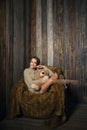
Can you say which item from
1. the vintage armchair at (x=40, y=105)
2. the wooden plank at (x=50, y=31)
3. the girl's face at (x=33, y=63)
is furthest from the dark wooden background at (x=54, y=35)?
the vintage armchair at (x=40, y=105)

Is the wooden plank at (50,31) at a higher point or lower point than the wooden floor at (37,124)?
higher

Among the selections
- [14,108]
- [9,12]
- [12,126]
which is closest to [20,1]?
[9,12]

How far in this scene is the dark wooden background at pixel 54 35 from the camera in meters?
3.94

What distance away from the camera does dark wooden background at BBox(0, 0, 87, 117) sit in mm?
3939

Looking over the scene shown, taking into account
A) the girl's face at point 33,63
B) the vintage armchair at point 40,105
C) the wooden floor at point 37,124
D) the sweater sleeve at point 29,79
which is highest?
the girl's face at point 33,63

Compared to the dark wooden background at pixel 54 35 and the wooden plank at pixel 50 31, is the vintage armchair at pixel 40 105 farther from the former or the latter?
the wooden plank at pixel 50 31

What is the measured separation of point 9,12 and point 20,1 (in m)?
0.54

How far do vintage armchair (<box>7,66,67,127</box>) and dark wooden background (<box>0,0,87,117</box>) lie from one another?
0.52m

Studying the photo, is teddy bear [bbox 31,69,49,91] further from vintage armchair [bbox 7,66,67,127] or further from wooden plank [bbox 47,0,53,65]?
wooden plank [bbox 47,0,53,65]

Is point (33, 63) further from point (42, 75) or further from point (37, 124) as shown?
point (37, 124)

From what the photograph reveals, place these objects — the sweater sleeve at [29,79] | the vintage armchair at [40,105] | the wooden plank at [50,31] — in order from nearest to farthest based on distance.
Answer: the vintage armchair at [40,105] → the sweater sleeve at [29,79] → the wooden plank at [50,31]

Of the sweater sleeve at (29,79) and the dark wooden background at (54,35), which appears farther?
the dark wooden background at (54,35)

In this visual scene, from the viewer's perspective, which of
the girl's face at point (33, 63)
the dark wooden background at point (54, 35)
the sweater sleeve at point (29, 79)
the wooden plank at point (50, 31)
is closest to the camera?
the sweater sleeve at point (29, 79)

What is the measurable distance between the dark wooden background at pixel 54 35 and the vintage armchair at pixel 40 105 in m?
0.52
